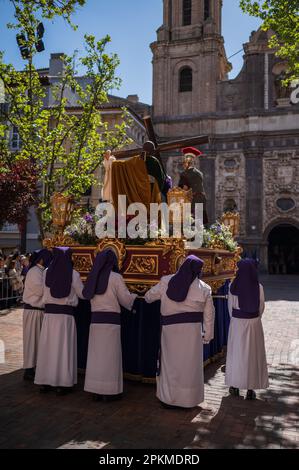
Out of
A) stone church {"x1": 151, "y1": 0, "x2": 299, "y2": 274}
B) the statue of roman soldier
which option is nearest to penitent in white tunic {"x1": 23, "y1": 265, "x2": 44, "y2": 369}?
the statue of roman soldier

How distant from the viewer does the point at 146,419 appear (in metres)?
5.12

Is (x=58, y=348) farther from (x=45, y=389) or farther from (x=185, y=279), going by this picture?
(x=185, y=279)

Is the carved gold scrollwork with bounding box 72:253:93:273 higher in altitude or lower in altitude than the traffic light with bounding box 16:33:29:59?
lower

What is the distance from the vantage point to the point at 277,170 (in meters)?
31.3

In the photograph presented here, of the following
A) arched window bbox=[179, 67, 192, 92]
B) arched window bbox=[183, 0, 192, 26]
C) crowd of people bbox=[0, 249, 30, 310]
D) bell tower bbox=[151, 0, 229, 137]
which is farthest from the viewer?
arched window bbox=[183, 0, 192, 26]

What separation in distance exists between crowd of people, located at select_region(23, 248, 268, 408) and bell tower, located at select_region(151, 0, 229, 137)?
92.5 feet

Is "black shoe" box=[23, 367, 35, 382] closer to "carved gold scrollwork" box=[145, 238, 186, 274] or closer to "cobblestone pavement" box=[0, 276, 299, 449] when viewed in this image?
"cobblestone pavement" box=[0, 276, 299, 449]

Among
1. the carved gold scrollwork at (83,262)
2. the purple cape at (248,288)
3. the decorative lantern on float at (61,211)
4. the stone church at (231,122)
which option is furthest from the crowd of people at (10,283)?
the stone church at (231,122)

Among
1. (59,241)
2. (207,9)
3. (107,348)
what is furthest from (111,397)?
(207,9)

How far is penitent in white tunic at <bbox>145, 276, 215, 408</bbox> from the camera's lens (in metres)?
5.44

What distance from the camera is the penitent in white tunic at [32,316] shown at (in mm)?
6684

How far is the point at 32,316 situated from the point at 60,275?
3.86 ft
